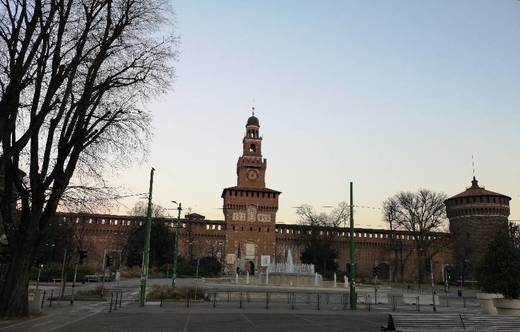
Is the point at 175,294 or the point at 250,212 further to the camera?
the point at 250,212

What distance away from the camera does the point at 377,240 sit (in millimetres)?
77250

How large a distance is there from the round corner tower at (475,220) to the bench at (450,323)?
5962 cm

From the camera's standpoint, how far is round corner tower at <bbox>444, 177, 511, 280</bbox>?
6969 centimetres

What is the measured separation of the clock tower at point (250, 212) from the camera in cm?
7306

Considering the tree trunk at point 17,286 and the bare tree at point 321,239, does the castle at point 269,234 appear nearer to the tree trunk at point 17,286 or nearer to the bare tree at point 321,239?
the bare tree at point 321,239

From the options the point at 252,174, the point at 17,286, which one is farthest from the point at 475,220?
the point at 17,286

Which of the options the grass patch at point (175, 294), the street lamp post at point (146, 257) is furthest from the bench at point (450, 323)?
the grass patch at point (175, 294)

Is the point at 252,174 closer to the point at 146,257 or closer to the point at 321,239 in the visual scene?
the point at 321,239

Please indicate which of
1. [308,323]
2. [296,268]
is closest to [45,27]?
[308,323]

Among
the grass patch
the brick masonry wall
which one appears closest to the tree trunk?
the grass patch

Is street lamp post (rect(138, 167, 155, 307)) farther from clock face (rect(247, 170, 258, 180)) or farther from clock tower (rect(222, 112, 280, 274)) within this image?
clock face (rect(247, 170, 258, 180))

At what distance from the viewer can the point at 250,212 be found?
7594 centimetres

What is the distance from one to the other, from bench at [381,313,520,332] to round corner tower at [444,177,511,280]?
5962cm

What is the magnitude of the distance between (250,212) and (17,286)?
59.6m
